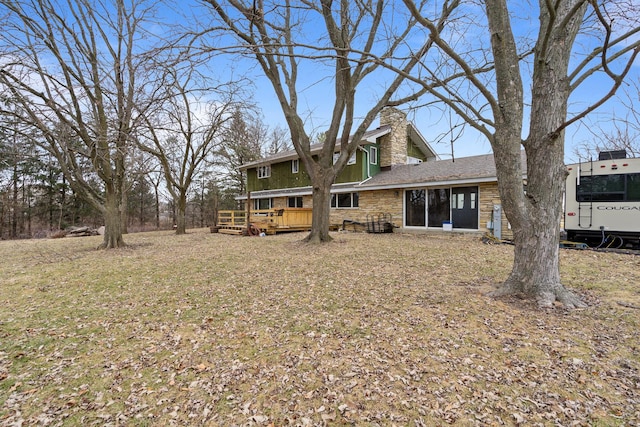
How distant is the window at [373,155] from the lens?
54.4 ft

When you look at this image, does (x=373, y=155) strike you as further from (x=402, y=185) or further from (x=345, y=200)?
(x=402, y=185)

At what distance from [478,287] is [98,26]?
13383 millimetres

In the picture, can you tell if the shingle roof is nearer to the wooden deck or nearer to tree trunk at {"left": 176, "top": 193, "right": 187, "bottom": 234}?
the wooden deck

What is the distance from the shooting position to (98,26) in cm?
1001

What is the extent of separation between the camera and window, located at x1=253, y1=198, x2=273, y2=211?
2178 cm

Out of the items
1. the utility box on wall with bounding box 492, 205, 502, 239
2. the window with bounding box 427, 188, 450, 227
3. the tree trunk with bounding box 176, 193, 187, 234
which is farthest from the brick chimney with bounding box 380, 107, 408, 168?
the tree trunk with bounding box 176, 193, 187, 234

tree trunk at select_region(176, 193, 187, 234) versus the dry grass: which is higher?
tree trunk at select_region(176, 193, 187, 234)

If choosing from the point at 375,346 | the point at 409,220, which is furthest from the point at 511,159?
the point at 409,220

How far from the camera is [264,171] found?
22.2 metres

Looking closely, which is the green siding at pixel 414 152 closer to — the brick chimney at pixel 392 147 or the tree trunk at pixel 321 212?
the brick chimney at pixel 392 147

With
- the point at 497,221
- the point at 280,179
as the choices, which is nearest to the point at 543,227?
the point at 497,221

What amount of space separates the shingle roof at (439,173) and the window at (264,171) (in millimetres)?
8579

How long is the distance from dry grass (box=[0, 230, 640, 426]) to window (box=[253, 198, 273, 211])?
15.9 metres

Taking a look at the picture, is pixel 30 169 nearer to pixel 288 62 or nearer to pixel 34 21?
pixel 34 21
